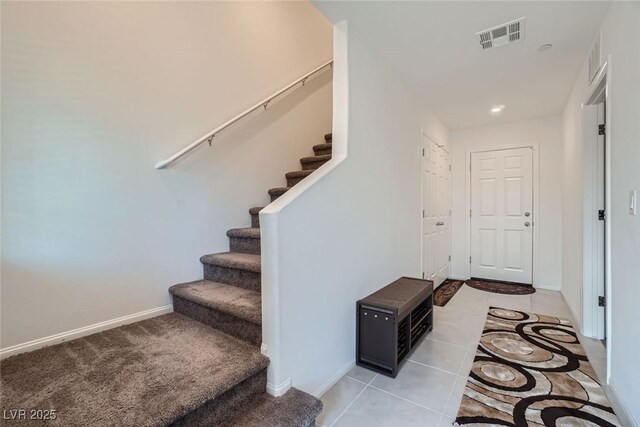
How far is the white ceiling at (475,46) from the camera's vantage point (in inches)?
75.0

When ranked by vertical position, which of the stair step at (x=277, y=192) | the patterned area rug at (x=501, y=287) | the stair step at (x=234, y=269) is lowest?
the patterned area rug at (x=501, y=287)

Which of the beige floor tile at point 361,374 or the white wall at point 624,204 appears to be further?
the beige floor tile at point 361,374

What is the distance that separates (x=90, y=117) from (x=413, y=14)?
219 cm

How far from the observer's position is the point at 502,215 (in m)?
4.30

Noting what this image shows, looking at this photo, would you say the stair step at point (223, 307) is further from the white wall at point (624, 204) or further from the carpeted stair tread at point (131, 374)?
the white wall at point (624, 204)

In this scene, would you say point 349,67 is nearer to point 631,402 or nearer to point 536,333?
point 631,402

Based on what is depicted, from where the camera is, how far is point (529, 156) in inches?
161

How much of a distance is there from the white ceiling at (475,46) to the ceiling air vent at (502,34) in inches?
2.0

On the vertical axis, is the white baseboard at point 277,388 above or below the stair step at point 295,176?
below

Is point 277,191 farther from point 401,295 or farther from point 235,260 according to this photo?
point 401,295

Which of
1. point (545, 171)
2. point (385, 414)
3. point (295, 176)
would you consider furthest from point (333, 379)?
point (545, 171)

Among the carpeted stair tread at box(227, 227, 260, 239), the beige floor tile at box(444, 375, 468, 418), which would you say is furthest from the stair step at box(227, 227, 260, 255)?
the beige floor tile at box(444, 375, 468, 418)

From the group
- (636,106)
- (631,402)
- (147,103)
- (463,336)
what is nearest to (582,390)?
(631,402)

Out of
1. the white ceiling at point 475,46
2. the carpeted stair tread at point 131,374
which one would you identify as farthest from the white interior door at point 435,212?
the carpeted stair tread at point 131,374
